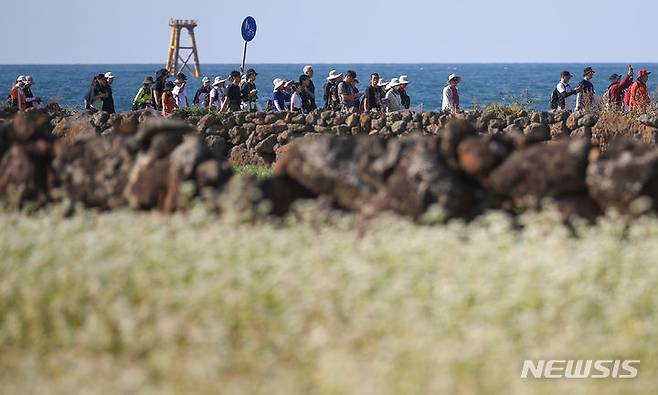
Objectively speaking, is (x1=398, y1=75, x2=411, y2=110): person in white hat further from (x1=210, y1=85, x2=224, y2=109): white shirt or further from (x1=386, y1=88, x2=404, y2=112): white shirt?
(x1=210, y1=85, x2=224, y2=109): white shirt

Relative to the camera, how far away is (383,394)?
278 inches

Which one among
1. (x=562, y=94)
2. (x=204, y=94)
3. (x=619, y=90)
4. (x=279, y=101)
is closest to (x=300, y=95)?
(x=279, y=101)

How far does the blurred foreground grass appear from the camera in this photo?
7418mm

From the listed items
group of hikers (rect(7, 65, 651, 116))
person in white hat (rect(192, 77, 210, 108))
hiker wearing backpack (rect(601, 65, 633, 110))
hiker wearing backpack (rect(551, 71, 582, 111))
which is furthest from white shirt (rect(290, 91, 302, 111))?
hiker wearing backpack (rect(601, 65, 633, 110))

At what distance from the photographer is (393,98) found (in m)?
25.4

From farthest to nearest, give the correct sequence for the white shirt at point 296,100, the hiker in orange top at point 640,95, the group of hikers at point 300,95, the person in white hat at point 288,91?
1. the person in white hat at point 288,91
2. the white shirt at point 296,100
3. the group of hikers at point 300,95
4. the hiker in orange top at point 640,95

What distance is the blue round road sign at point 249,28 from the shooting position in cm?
3080

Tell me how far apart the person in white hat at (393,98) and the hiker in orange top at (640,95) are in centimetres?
422

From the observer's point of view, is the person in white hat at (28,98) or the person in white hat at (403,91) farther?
the person in white hat at (403,91)

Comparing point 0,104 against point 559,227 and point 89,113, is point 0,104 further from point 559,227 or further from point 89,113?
point 559,227

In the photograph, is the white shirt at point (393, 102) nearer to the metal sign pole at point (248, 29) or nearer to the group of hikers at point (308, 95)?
the group of hikers at point (308, 95)

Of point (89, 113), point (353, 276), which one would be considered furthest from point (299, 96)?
point (353, 276)

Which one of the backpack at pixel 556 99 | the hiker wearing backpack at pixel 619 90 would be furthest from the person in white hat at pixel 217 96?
the hiker wearing backpack at pixel 619 90

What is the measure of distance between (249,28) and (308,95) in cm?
621
